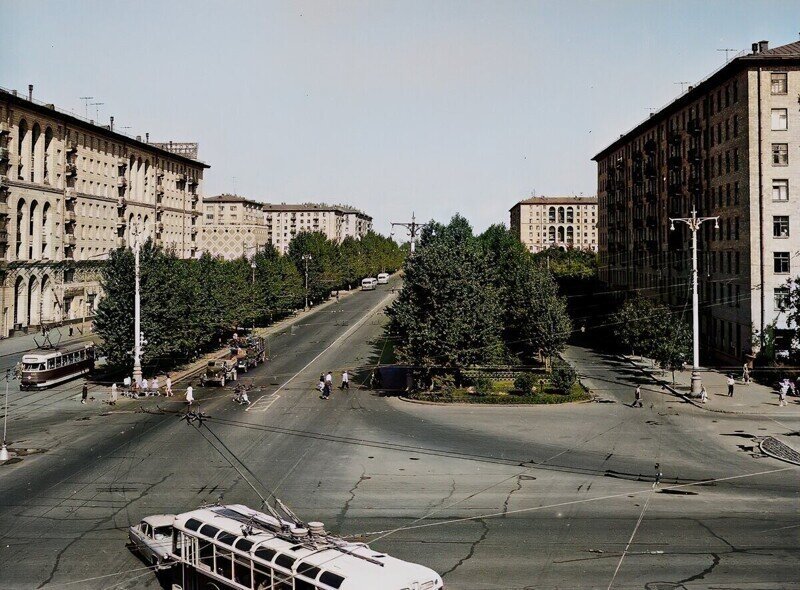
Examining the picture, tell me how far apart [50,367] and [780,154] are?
54201 mm

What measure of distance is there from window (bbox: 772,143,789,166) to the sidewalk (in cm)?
1615

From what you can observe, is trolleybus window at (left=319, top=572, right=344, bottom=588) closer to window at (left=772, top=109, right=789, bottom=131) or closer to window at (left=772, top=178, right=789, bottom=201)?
window at (left=772, top=178, right=789, bottom=201)

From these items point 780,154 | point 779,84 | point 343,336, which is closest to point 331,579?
point 780,154

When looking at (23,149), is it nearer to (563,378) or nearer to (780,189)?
(563,378)

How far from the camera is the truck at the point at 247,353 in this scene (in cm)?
6103

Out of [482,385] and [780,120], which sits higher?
[780,120]

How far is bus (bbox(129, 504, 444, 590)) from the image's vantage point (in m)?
14.4

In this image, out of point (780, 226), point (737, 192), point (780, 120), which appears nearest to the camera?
point (780, 226)

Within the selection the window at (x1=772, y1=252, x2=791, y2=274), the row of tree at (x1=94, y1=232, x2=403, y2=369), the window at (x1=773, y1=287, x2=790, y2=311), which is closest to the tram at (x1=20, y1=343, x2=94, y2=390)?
the row of tree at (x1=94, y1=232, x2=403, y2=369)

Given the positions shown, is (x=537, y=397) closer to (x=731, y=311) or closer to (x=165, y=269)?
(x=731, y=311)

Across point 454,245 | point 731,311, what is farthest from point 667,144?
point 454,245

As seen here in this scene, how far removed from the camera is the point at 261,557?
15.7 meters

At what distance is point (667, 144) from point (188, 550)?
75829 millimetres

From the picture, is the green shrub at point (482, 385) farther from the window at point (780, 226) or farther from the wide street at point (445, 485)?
the window at point (780, 226)
